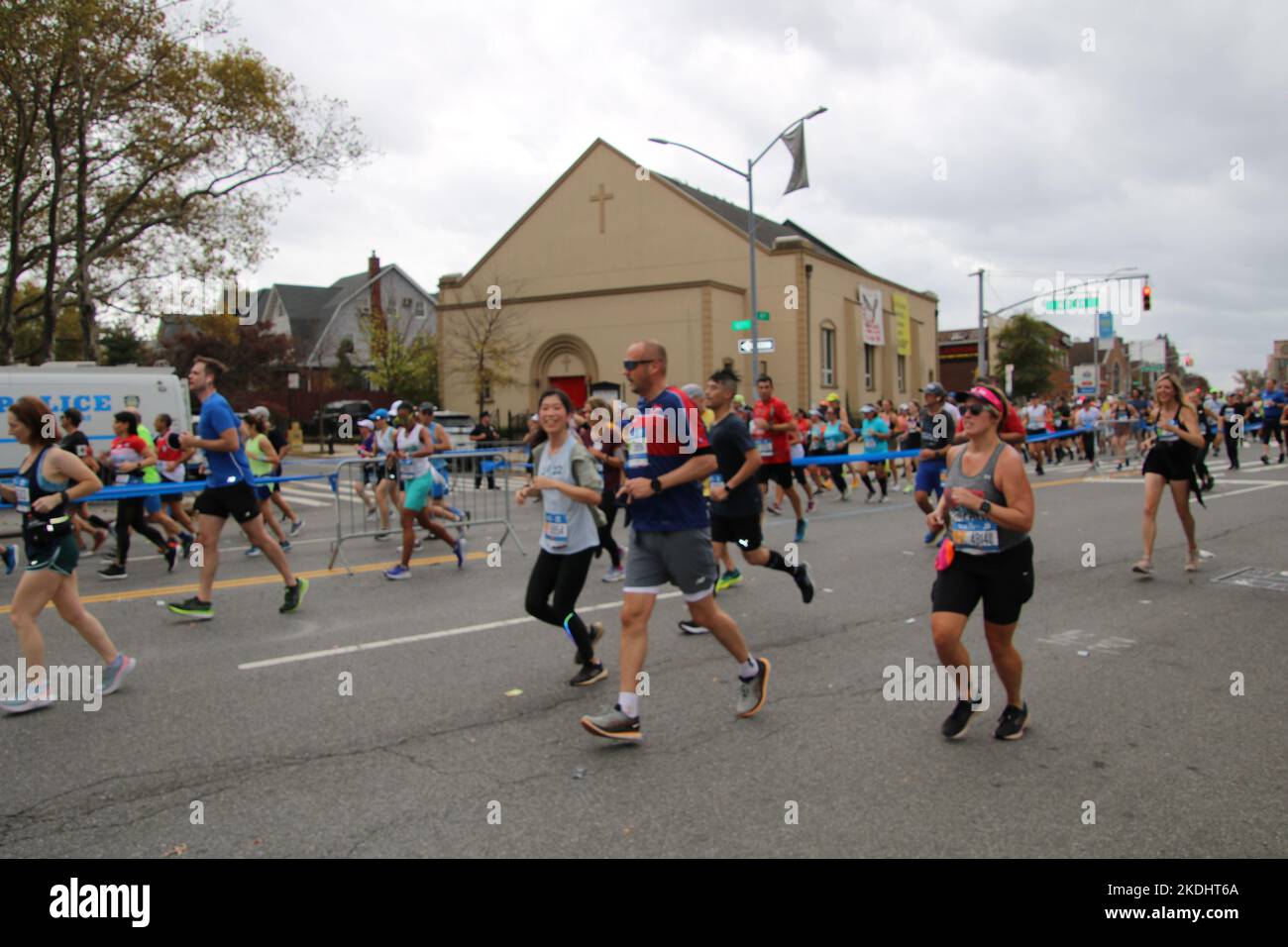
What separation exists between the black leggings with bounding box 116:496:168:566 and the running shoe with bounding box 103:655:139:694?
17.1 ft

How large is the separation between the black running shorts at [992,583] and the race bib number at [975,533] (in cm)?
5

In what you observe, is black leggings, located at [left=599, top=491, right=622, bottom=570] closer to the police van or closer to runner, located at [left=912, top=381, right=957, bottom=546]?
runner, located at [left=912, top=381, right=957, bottom=546]

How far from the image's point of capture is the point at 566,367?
135 feet

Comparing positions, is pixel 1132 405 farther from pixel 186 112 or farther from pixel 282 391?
pixel 282 391

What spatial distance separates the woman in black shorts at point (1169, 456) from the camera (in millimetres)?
8500

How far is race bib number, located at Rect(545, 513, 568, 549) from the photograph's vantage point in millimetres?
5672

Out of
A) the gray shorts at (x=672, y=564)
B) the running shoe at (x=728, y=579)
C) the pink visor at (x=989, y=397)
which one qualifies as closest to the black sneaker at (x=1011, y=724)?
the pink visor at (x=989, y=397)

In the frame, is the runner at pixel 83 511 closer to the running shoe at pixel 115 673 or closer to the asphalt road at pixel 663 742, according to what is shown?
the asphalt road at pixel 663 742

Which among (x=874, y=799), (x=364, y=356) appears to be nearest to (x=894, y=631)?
(x=874, y=799)

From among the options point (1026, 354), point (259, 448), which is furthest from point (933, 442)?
point (1026, 354)

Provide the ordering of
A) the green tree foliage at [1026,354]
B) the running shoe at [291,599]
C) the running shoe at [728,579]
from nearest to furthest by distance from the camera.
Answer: the running shoe at [291,599], the running shoe at [728,579], the green tree foliage at [1026,354]

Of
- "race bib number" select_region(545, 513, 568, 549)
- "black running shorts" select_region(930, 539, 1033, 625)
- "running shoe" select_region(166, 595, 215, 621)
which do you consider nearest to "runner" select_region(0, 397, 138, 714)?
"running shoe" select_region(166, 595, 215, 621)

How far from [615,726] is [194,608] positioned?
4542 millimetres
